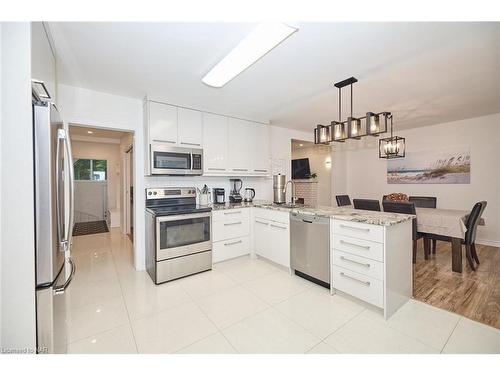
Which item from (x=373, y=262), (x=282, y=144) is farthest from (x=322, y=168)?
(x=373, y=262)

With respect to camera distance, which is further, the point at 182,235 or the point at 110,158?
the point at 110,158

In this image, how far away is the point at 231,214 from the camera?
3.05 meters

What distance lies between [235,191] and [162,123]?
1.57 m

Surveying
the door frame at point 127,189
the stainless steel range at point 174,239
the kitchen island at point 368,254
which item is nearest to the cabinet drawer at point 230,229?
the stainless steel range at point 174,239

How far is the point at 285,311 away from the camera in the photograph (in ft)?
6.32

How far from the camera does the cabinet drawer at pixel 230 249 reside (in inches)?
116

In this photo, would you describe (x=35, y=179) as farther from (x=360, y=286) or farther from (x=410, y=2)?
(x=360, y=286)

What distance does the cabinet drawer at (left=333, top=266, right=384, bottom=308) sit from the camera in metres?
1.83

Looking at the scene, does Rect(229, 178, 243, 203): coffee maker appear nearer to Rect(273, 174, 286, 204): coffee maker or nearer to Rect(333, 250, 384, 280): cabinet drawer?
Rect(273, 174, 286, 204): coffee maker

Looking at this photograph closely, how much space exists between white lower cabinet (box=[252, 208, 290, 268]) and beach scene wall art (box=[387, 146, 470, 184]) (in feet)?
12.1

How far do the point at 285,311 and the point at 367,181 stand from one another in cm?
456

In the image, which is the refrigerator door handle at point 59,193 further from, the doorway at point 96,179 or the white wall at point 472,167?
the white wall at point 472,167

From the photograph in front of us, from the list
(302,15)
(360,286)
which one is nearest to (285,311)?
(360,286)

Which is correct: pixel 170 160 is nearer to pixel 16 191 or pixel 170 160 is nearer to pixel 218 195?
pixel 218 195
